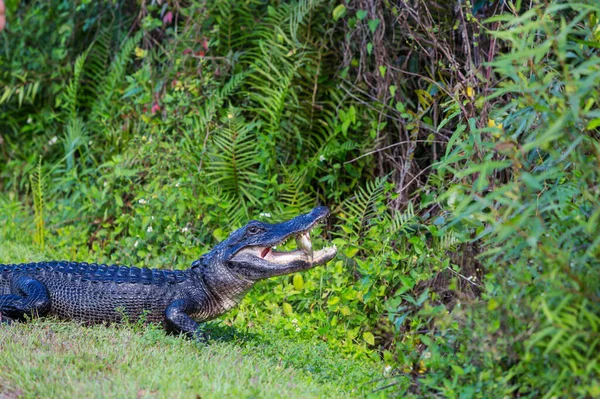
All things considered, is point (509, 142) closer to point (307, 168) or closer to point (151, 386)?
point (151, 386)

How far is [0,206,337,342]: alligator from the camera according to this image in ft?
18.5

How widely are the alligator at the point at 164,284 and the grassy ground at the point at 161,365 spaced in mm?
164

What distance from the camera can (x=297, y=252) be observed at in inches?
223

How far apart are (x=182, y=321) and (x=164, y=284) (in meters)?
0.41

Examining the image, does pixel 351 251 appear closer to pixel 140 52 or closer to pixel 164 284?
pixel 164 284

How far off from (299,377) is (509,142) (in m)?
1.80

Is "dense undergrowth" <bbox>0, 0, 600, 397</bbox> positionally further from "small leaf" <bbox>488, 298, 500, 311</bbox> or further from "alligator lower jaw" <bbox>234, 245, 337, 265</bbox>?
"alligator lower jaw" <bbox>234, 245, 337, 265</bbox>

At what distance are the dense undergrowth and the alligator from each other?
522 mm

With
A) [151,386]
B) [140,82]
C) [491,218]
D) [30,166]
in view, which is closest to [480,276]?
[491,218]

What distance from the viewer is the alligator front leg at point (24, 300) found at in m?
5.57

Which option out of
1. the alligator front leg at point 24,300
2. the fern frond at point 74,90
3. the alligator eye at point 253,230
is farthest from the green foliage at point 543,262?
the fern frond at point 74,90

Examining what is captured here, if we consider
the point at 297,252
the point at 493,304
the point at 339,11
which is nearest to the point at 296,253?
the point at 297,252

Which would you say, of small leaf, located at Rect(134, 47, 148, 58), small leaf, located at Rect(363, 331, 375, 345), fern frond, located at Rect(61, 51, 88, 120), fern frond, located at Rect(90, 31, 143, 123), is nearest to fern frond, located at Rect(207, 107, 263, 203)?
small leaf, located at Rect(134, 47, 148, 58)

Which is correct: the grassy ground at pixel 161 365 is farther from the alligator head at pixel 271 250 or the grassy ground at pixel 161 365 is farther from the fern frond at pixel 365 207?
the fern frond at pixel 365 207
